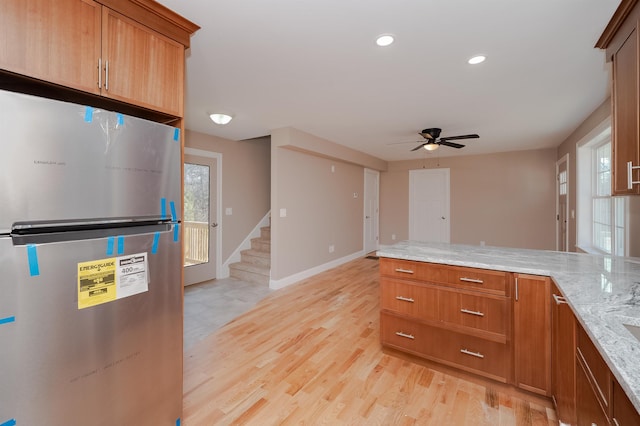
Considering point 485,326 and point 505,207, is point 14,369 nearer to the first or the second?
point 485,326

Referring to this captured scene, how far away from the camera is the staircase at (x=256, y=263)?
449 centimetres

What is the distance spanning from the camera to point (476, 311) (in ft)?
6.49

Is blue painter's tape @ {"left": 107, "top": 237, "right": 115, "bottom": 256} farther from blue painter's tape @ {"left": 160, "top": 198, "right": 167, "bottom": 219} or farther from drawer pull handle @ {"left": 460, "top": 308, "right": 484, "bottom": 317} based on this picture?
drawer pull handle @ {"left": 460, "top": 308, "right": 484, "bottom": 317}

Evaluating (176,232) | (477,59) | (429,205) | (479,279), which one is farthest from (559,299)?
(429,205)

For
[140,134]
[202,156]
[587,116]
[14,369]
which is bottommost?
[14,369]

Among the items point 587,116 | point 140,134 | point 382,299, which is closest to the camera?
point 140,134

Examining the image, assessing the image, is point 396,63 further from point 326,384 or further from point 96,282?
point 326,384

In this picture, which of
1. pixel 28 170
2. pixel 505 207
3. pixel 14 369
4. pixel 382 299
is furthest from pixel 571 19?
Answer: pixel 505 207

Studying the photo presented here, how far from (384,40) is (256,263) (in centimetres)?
389

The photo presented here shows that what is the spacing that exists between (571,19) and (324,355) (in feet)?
9.53

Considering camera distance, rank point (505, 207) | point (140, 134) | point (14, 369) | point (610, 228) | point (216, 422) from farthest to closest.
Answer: point (505, 207)
point (610, 228)
point (216, 422)
point (140, 134)
point (14, 369)

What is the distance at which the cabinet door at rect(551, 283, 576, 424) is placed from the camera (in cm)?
134

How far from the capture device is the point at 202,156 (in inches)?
173

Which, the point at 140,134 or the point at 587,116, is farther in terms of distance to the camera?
the point at 587,116
